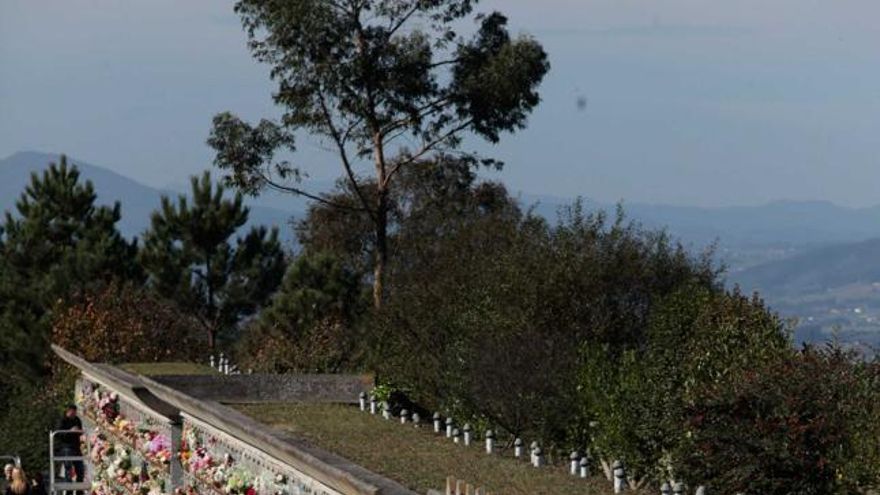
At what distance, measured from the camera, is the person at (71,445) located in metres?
37.0

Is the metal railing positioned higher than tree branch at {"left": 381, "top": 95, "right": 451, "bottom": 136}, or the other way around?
tree branch at {"left": 381, "top": 95, "right": 451, "bottom": 136}

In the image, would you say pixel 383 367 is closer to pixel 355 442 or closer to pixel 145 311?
pixel 355 442

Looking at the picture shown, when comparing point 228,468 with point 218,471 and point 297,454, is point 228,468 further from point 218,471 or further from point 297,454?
point 297,454

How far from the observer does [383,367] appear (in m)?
32.4

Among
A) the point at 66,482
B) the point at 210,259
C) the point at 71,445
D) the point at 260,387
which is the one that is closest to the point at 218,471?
the point at 260,387

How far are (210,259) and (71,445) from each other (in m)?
28.9

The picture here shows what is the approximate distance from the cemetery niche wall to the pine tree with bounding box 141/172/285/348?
999 inches

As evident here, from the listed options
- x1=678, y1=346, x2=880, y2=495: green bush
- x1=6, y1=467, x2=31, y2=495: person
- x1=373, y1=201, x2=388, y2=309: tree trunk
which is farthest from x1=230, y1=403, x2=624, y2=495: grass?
x1=373, y1=201, x2=388, y2=309: tree trunk

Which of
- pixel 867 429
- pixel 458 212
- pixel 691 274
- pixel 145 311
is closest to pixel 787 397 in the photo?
pixel 867 429

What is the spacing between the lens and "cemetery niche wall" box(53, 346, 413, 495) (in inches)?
612

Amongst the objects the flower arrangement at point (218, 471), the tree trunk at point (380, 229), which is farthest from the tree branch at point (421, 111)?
the flower arrangement at point (218, 471)

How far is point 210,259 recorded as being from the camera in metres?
65.8

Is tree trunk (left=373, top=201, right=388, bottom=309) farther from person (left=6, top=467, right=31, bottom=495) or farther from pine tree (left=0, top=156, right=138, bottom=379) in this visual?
person (left=6, top=467, right=31, bottom=495)

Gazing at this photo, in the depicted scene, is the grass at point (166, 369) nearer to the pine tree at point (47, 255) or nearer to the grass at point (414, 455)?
the grass at point (414, 455)
